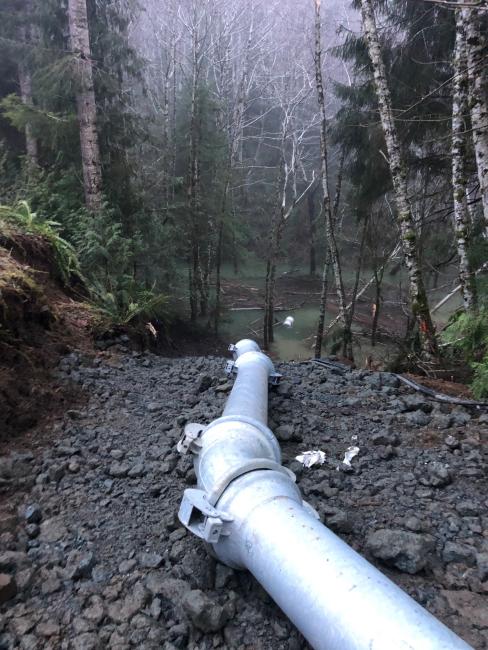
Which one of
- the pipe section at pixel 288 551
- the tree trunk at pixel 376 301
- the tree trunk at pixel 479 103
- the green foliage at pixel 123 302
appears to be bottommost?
the tree trunk at pixel 376 301

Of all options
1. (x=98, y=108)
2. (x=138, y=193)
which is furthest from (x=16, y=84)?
(x=138, y=193)

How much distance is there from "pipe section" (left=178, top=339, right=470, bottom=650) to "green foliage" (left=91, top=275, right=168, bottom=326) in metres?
3.90

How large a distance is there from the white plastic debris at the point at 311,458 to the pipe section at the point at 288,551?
65 cm

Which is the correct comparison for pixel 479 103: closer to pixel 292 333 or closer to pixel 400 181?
pixel 400 181

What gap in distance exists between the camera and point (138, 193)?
9.70 m

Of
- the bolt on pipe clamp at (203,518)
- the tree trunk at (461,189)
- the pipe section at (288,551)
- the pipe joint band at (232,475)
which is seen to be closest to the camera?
the pipe section at (288,551)

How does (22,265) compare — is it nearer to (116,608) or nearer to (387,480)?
(116,608)

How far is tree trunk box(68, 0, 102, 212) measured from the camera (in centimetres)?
761

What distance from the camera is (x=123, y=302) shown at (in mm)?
6430

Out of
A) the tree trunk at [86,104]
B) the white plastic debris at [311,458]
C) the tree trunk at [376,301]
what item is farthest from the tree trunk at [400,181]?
the tree trunk at [376,301]

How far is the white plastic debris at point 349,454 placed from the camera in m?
2.88

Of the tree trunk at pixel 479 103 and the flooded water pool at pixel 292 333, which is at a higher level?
the tree trunk at pixel 479 103

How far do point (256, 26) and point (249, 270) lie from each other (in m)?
12.3

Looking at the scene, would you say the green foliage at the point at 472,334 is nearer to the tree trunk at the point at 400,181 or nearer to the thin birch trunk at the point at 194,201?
the tree trunk at the point at 400,181
